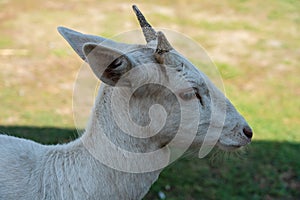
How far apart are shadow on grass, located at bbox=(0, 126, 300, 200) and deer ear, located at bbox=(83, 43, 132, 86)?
2.62m

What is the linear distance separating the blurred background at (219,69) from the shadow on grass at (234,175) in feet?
0.03

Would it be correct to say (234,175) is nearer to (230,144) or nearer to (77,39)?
(230,144)

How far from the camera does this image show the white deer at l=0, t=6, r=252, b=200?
253 centimetres

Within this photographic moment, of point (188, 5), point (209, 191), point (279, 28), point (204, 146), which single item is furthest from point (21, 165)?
point (188, 5)

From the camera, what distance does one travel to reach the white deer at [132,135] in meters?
2.53

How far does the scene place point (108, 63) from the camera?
2.32 m

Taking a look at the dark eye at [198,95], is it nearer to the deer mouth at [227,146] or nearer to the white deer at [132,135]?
the white deer at [132,135]

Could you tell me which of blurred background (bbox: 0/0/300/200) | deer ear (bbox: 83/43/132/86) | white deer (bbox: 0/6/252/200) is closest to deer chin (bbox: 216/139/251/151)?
white deer (bbox: 0/6/252/200)

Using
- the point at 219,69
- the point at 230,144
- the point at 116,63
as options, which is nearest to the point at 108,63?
the point at 116,63

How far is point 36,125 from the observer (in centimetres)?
632

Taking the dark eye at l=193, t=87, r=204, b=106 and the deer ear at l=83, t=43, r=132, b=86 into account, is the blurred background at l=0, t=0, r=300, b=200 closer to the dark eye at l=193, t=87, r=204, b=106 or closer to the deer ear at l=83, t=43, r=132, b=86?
the dark eye at l=193, t=87, r=204, b=106

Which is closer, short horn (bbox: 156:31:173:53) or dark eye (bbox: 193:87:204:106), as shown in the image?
short horn (bbox: 156:31:173:53)

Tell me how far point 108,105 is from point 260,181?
3202 mm

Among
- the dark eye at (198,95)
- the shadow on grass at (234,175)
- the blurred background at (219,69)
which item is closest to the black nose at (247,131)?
the dark eye at (198,95)
